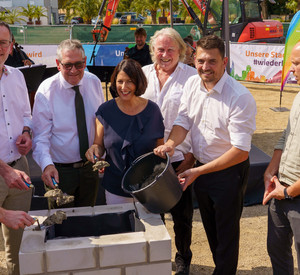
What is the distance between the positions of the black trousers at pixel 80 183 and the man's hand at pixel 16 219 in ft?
2.75

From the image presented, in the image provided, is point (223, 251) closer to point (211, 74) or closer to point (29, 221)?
point (211, 74)

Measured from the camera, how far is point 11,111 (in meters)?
2.75

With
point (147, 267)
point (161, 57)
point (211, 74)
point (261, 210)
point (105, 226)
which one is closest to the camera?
point (147, 267)

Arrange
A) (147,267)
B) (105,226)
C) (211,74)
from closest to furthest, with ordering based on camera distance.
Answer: (147,267) → (105,226) → (211,74)

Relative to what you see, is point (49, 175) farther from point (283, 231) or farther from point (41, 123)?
point (283, 231)

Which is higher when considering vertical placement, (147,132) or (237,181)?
(147,132)

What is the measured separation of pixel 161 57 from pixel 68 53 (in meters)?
0.77

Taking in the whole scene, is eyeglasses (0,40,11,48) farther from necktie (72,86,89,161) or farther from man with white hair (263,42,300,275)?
man with white hair (263,42,300,275)

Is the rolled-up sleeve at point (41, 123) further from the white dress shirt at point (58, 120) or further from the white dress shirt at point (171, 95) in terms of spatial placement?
the white dress shirt at point (171, 95)

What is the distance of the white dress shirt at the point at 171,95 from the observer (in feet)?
10.3

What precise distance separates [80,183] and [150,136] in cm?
75

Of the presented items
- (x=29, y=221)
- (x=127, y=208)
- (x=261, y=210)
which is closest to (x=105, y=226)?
(x=127, y=208)

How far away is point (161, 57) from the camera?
10.3ft

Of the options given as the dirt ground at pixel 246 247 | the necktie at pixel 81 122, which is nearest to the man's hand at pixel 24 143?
the necktie at pixel 81 122
